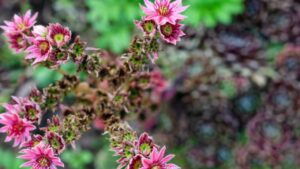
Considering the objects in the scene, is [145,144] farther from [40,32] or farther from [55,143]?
[40,32]

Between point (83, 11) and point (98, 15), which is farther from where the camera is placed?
point (83, 11)

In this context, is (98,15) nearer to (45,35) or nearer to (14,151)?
(14,151)

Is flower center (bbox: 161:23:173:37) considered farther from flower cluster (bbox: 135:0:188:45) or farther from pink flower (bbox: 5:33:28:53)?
pink flower (bbox: 5:33:28:53)

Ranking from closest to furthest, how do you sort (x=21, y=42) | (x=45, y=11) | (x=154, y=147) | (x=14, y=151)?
(x=154, y=147) < (x=21, y=42) < (x=14, y=151) < (x=45, y=11)

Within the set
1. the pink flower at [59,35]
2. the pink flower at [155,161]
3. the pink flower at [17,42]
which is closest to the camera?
the pink flower at [155,161]

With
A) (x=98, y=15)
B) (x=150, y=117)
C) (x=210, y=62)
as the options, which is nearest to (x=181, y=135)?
(x=150, y=117)

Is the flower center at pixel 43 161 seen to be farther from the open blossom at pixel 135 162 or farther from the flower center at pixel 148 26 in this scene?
the flower center at pixel 148 26

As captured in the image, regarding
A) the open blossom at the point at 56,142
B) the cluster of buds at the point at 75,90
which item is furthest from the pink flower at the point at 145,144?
the open blossom at the point at 56,142
